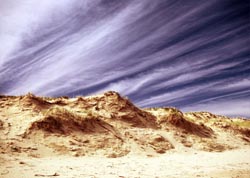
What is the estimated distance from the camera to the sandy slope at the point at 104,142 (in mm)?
13562

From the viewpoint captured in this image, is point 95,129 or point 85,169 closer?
point 85,169

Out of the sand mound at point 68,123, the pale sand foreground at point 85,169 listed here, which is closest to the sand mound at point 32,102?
the sand mound at point 68,123

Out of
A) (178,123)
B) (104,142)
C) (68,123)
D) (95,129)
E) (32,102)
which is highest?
(32,102)

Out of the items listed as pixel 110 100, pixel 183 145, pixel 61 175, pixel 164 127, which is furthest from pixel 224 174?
pixel 110 100

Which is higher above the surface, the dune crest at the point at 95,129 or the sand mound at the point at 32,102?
the sand mound at the point at 32,102

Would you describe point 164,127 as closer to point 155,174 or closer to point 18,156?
point 155,174

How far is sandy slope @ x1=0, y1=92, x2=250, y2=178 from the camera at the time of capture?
13.6 meters

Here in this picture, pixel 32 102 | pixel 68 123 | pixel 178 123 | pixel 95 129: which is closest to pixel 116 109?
pixel 95 129

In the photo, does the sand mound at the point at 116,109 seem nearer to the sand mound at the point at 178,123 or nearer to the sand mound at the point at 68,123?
the sand mound at the point at 178,123

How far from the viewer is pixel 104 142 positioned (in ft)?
65.4

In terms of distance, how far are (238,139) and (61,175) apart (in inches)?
1113

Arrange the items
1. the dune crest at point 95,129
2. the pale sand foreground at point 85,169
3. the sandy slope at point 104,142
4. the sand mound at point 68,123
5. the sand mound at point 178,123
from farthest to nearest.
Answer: the sand mound at point 178,123
the sand mound at point 68,123
the dune crest at point 95,129
the sandy slope at point 104,142
the pale sand foreground at point 85,169

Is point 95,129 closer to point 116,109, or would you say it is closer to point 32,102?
point 116,109

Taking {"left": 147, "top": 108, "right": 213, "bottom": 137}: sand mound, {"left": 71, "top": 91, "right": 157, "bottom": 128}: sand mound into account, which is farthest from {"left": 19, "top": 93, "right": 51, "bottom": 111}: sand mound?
{"left": 147, "top": 108, "right": 213, "bottom": 137}: sand mound
